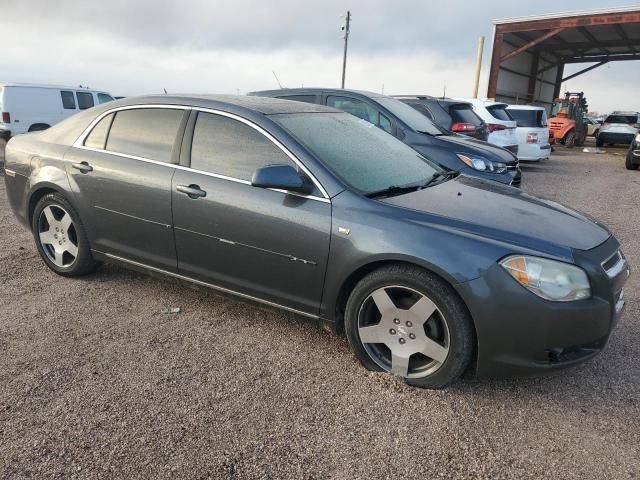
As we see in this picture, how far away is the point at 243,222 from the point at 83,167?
1.54 m

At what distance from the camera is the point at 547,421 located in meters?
2.60

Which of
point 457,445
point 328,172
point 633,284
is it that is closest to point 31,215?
point 328,172

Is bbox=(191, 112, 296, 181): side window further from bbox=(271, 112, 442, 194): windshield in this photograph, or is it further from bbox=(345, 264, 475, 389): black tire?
bbox=(345, 264, 475, 389): black tire

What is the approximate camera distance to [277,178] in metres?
2.88

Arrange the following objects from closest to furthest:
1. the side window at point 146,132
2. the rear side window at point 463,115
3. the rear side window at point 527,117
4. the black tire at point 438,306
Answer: the black tire at point 438,306, the side window at point 146,132, the rear side window at point 463,115, the rear side window at point 527,117

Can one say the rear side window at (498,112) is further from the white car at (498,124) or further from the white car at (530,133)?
the white car at (530,133)

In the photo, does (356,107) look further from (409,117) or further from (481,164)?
(481,164)

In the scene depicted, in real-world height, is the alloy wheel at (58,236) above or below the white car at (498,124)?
below

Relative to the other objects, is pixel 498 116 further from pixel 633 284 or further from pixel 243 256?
pixel 243 256

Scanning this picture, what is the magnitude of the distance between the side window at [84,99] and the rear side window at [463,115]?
39.9ft

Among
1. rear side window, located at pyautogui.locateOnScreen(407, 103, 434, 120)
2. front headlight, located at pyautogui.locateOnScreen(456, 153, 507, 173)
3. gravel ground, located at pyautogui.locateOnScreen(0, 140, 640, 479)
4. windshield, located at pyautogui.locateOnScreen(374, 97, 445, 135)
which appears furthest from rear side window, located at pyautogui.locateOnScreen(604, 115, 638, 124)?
gravel ground, located at pyautogui.locateOnScreen(0, 140, 640, 479)

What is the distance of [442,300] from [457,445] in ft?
2.28

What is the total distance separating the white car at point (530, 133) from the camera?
1291 centimetres

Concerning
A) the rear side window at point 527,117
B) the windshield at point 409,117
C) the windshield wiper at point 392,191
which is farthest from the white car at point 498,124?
the windshield wiper at point 392,191
